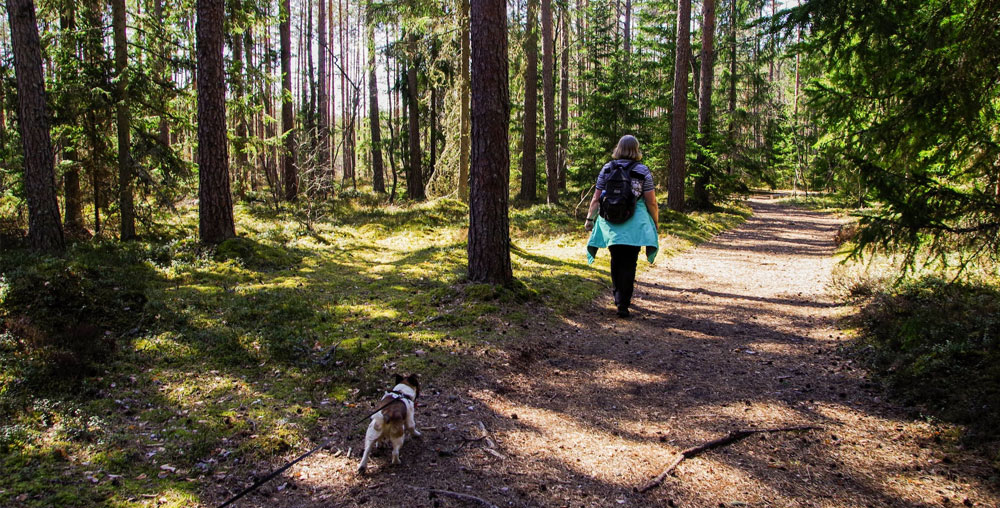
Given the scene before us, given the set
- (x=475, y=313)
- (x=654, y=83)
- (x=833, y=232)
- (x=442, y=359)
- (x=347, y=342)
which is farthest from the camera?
(x=654, y=83)

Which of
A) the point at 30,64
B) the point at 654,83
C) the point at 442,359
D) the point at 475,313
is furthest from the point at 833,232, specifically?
the point at 30,64

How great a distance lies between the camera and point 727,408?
4242 millimetres

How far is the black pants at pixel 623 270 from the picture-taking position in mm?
6664

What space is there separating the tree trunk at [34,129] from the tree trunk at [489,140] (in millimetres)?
7505

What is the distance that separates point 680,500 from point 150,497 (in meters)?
3.11

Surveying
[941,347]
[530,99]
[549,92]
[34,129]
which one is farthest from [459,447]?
[549,92]

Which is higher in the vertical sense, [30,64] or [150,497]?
[30,64]

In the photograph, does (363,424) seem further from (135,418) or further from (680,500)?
(680,500)

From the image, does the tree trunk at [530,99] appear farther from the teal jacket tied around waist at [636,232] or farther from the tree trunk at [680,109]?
the teal jacket tied around waist at [636,232]

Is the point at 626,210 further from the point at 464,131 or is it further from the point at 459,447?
the point at 464,131

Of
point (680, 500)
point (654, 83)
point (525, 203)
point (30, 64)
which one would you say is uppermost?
point (654, 83)

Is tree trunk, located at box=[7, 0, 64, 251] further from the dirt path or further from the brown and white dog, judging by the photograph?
the brown and white dog

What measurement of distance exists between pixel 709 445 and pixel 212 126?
383 inches

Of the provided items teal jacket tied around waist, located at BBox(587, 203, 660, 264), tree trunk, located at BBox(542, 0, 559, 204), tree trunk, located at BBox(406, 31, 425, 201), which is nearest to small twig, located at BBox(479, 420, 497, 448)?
teal jacket tied around waist, located at BBox(587, 203, 660, 264)
